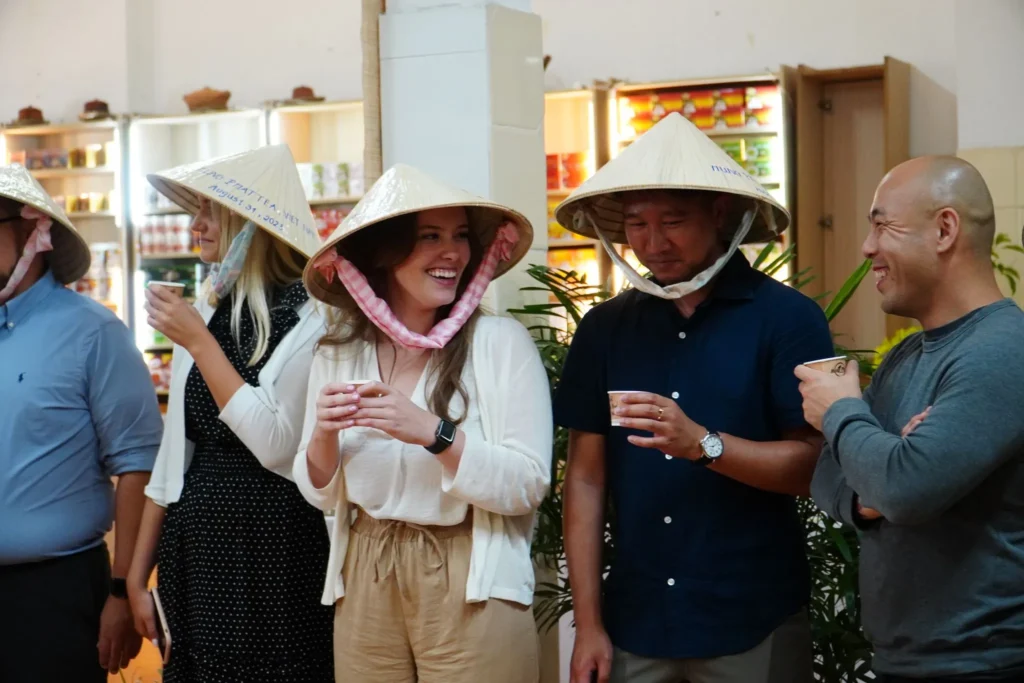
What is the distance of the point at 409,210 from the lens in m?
2.26

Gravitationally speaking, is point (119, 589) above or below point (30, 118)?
below

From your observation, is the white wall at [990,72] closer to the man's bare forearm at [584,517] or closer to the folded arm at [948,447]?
the man's bare forearm at [584,517]

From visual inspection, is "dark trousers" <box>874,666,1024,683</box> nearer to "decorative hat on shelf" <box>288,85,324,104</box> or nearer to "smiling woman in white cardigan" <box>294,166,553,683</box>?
"smiling woman in white cardigan" <box>294,166,553,683</box>

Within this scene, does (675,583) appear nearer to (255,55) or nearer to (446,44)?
(446,44)

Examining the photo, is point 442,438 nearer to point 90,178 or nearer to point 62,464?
point 62,464

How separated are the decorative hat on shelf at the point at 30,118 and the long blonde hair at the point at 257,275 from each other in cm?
669

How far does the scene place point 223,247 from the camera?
262cm

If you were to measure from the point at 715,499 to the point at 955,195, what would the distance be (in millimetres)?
685

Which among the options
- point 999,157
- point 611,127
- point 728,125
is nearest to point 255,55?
point 611,127

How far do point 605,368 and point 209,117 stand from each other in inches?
253

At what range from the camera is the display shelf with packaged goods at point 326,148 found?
25.6 ft

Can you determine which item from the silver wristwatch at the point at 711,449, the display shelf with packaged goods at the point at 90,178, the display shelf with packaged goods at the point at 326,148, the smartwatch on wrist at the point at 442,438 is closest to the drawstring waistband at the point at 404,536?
the smartwatch on wrist at the point at 442,438

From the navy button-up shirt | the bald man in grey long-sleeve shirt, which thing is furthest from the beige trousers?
the bald man in grey long-sleeve shirt

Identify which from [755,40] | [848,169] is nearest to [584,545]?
[848,169]
